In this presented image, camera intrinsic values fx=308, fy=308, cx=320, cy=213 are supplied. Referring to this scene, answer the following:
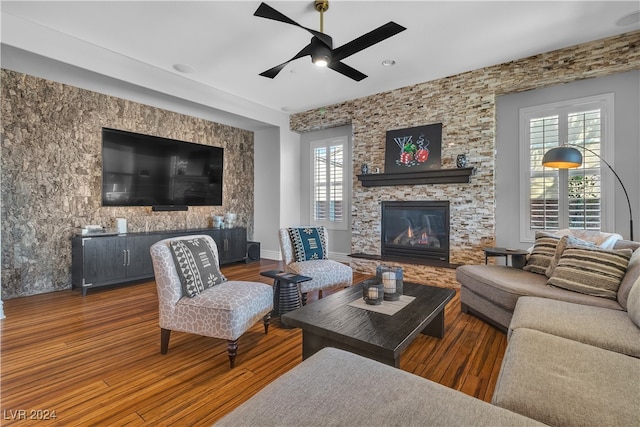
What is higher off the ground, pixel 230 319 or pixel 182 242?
pixel 182 242

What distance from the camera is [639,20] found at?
3055mm

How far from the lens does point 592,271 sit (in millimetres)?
2295

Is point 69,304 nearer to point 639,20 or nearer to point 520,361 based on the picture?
point 520,361

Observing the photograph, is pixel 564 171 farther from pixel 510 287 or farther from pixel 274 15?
pixel 274 15

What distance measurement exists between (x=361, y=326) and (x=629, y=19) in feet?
13.3

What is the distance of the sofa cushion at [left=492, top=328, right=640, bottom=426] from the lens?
0.97m

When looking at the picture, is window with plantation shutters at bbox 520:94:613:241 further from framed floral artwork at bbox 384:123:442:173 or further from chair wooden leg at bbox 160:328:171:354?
chair wooden leg at bbox 160:328:171:354

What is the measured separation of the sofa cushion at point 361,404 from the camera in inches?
34.2

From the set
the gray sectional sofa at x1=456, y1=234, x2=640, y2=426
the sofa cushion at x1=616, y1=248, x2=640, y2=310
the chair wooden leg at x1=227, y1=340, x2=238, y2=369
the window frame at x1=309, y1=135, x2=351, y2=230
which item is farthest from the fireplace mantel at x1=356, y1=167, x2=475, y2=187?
the chair wooden leg at x1=227, y1=340, x2=238, y2=369

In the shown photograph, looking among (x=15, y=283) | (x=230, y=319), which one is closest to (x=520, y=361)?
(x=230, y=319)

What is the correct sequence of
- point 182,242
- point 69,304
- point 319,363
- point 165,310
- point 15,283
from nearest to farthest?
point 319,363 < point 165,310 < point 182,242 < point 69,304 < point 15,283

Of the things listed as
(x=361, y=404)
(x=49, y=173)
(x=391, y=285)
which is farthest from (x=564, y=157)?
(x=49, y=173)

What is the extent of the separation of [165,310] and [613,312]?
9.74ft

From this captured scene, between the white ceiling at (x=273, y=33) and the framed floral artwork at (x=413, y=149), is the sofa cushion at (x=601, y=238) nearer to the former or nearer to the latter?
the framed floral artwork at (x=413, y=149)
